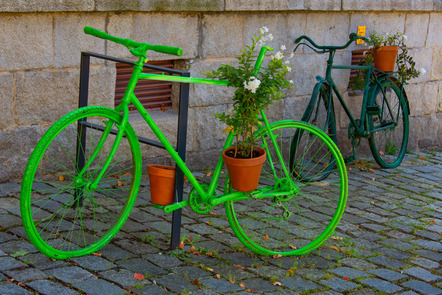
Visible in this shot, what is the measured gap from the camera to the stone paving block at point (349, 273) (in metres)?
4.13

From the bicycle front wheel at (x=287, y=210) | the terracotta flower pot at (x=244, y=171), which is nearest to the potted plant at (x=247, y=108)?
the terracotta flower pot at (x=244, y=171)

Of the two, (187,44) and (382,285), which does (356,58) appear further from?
(382,285)

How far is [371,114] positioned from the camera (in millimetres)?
6855

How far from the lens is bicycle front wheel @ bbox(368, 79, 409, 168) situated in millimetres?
6972

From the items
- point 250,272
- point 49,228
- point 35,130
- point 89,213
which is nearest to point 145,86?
point 35,130

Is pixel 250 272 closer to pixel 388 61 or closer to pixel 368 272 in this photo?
pixel 368 272

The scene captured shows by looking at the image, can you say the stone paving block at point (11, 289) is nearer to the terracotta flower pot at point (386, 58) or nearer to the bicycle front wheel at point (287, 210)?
the bicycle front wheel at point (287, 210)

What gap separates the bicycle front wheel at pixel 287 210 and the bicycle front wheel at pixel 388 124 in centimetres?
128

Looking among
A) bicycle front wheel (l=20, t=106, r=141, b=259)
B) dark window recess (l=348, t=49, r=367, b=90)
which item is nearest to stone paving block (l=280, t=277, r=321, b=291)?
bicycle front wheel (l=20, t=106, r=141, b=259)

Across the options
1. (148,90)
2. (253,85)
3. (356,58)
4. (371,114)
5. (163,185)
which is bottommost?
(163,185)

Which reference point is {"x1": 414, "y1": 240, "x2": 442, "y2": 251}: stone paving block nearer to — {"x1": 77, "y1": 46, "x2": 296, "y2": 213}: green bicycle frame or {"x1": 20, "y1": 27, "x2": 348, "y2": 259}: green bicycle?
{"x1": 20, "y1": 27, "x2": 348, "y2": 259}: green bicycle

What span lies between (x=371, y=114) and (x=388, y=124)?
0.39 m

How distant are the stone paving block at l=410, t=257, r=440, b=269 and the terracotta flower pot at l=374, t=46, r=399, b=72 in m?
3.00

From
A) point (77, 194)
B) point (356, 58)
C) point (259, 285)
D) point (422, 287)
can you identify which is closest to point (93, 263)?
point (77, 194)
